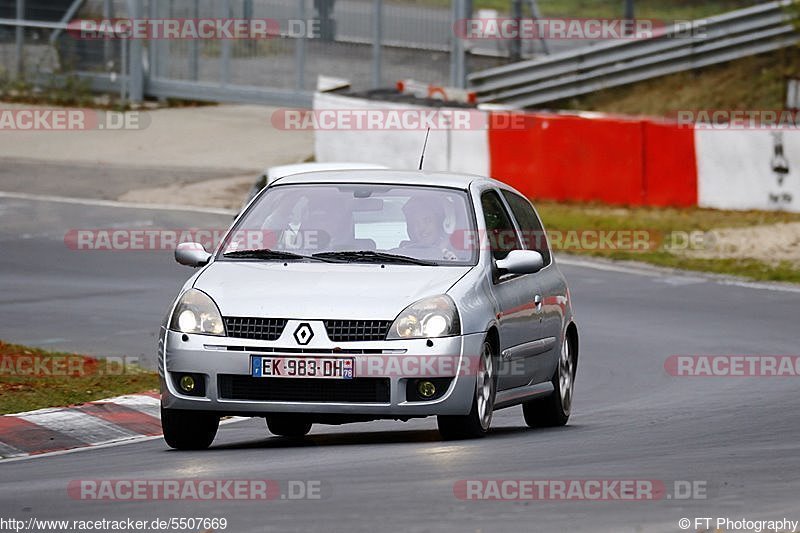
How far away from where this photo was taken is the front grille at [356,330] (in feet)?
29.8

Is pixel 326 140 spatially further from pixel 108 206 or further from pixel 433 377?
pixel 433 377

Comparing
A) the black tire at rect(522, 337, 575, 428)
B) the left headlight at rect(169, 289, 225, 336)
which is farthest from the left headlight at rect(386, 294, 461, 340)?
the black tire at rect(522, 337, 575, 428)

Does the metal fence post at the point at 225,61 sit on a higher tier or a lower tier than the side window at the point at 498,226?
higher

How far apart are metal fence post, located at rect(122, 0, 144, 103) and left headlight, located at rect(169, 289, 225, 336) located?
2795cm

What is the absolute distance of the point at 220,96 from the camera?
36.0 meters

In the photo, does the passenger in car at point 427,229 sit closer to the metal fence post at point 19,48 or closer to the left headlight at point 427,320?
the left headlight at point 427,320

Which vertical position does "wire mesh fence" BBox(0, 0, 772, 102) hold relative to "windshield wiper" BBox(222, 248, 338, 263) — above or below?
above

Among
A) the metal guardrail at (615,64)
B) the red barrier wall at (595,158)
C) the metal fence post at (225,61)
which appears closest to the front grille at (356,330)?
the red barrier wall at (595,158)

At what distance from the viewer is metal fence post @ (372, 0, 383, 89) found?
3378cm

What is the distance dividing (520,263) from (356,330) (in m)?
Result: 1.29

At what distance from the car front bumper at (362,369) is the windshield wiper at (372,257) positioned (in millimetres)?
631

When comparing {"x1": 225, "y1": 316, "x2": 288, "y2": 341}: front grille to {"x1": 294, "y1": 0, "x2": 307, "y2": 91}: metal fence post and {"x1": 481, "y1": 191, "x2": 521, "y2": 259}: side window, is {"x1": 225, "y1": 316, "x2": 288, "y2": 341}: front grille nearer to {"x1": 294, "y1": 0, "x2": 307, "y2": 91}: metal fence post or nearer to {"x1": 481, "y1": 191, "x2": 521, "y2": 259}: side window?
{"x1": 481, "y1": 191, "x2": 521, "y2": 259}: side window

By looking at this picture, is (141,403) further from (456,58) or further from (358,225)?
(456,58)

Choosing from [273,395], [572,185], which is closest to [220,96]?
[572,185]
